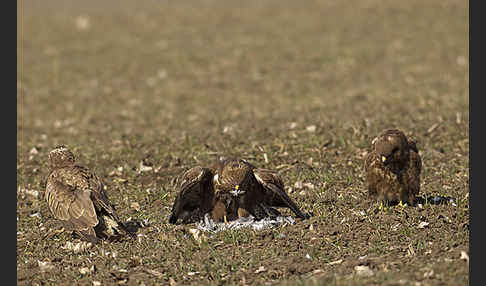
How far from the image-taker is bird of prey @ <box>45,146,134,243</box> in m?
9.55

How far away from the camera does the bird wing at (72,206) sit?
954 centimetres

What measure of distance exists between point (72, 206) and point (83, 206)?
0.17 meters

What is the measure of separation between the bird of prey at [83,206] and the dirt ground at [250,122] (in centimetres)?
30

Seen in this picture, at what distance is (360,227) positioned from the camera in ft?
31.3

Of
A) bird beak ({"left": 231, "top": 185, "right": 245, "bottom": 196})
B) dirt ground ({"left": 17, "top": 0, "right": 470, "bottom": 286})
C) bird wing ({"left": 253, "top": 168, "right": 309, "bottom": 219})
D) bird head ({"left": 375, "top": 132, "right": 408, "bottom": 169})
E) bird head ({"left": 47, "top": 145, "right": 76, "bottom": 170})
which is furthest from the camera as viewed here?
bird head ({"left": 47, "top": 145, "right": 76, "bottom": 170})

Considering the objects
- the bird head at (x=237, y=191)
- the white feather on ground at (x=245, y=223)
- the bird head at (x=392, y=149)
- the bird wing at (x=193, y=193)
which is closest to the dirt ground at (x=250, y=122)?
the white feather on ground at (x=245, y=223)

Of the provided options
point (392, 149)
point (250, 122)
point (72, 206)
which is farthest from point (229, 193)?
point (250, 122)

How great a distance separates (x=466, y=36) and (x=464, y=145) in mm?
12690

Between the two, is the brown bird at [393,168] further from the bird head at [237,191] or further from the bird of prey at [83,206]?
the bird of prey at [83,206]

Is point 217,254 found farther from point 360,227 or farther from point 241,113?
point 241,113

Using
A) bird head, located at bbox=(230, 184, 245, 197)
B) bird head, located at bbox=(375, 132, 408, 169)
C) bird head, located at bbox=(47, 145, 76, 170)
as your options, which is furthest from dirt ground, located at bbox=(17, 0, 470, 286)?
bird head, located at bbox=(47, 145, 76, 170)

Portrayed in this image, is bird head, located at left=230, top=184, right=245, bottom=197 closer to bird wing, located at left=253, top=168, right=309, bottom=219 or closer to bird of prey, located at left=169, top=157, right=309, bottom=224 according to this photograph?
bird of prey, located at left=169, top=157, right=309, bottom=224

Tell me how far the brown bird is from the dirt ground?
9.5 inches

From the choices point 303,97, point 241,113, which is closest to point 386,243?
point 241,113
